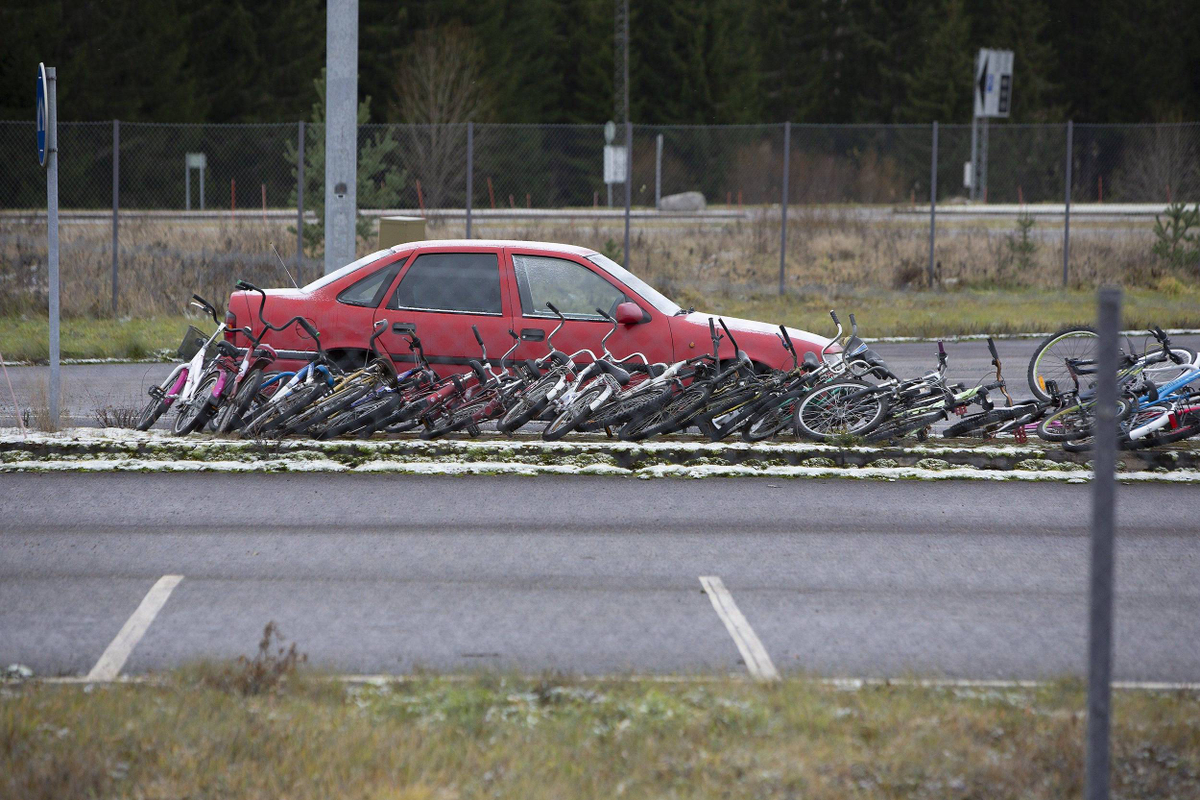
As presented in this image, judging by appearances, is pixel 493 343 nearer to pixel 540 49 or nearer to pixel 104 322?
pixel 104 322

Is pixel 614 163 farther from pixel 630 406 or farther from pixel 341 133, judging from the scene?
pixel 630 406

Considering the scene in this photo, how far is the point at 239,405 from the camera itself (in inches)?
423

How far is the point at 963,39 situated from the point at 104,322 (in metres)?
48.3

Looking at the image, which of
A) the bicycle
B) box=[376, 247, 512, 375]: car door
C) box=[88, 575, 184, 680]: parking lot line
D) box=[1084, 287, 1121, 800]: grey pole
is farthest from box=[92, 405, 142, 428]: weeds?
box=[1084, 287, 1121, 800]: grey pole

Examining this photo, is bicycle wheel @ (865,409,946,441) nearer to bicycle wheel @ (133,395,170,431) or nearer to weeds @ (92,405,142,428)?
bicycle wheel @ (133,395,170,431)

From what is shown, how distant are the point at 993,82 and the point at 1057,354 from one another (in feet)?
127

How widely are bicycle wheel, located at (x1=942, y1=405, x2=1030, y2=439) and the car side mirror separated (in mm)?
2642

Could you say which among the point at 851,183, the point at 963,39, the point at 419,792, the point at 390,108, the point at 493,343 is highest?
the point at 963,39

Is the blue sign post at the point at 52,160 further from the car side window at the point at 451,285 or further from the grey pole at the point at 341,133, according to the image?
the grey pole at the point at 341,133

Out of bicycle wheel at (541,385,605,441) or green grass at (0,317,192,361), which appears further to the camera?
green grass at (0,317,192,361)

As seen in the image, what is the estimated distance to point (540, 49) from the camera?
193 ft

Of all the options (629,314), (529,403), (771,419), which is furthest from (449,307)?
(771,419)

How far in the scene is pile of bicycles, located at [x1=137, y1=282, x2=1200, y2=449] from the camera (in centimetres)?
1067

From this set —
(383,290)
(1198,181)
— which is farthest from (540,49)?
(383,290)
